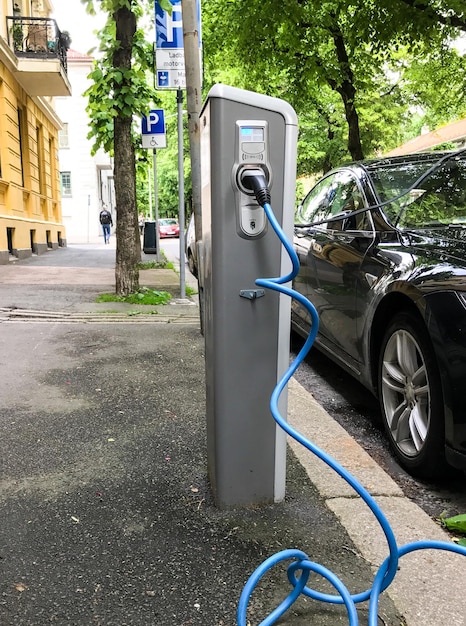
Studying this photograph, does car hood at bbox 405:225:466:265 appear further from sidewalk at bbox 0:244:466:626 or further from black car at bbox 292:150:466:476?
sidewalk at bbox 0:244:466:626

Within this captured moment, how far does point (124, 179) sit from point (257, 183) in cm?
571

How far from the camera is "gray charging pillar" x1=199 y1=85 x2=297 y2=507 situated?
1971 millimetres

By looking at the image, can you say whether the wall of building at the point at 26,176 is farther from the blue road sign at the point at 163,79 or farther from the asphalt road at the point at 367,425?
the asphalt road at the point at 367,425

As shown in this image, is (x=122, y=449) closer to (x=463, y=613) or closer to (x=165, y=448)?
(x=165, y=448)

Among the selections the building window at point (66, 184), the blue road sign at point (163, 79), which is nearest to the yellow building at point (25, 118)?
the blue road sign at point (163, 79)

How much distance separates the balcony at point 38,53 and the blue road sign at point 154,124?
23.3 feet

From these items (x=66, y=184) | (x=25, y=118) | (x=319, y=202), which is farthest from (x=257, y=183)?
(x=66, y=184)

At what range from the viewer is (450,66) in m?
13.3

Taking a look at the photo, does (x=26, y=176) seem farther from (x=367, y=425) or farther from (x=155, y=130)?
(x=367, y=425)

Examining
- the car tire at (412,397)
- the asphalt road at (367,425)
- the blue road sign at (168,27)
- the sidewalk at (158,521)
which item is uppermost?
the blue road sign at (168,27)

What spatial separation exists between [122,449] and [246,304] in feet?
3.89

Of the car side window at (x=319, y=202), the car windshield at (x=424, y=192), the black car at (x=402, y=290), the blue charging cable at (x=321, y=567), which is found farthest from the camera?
the car side window at (x=319, y=202)

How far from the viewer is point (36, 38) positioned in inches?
601

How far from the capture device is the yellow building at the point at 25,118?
535 inches
